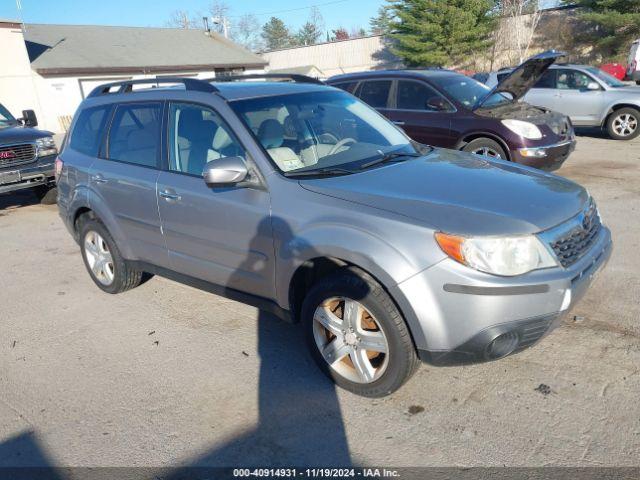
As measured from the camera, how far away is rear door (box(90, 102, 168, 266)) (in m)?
3.97

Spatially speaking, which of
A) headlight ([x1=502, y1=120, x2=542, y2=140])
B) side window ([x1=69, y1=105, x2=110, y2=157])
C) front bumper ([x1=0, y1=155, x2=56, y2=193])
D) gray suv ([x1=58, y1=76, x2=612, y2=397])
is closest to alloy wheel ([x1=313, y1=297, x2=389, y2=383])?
gray suv ([x1=58, y1=76, x2=612, y2=397])

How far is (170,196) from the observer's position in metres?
3.75

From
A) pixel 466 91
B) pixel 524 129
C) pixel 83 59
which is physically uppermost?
pixel 83 59

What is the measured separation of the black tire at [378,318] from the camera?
2.75 m

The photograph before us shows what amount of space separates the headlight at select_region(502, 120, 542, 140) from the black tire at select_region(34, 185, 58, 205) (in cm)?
762

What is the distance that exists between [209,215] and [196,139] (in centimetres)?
63

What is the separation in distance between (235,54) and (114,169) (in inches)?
1280

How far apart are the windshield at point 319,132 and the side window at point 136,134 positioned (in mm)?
818

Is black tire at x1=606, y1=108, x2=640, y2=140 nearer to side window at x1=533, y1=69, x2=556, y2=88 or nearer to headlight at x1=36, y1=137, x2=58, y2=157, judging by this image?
side window at x1=533, y1=69, x2=556, y2=88

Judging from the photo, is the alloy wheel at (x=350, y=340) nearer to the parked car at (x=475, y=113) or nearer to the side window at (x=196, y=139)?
the side window at (x=196, y=139)

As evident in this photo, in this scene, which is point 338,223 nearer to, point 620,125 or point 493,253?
point 493,253

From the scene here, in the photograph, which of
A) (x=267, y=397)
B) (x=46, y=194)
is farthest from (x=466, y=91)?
(x=46, y=194)

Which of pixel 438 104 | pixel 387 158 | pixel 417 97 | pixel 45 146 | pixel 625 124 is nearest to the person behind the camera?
pixel 387 158

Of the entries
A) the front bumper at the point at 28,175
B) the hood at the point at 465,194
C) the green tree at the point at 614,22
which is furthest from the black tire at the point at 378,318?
the green tree at the point at 614,22
